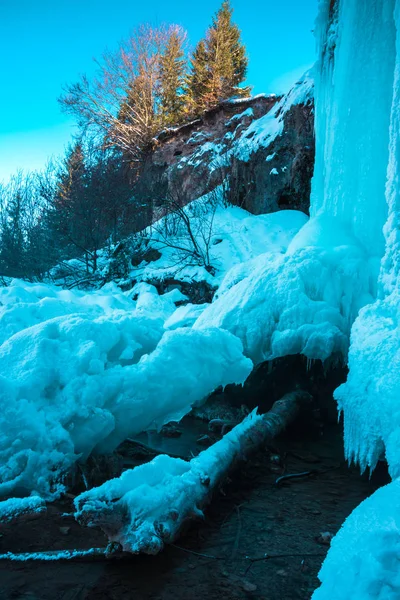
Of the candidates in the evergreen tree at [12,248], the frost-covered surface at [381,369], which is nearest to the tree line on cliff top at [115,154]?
the evergreen tree at [12,248]

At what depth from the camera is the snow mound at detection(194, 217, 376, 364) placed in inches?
168

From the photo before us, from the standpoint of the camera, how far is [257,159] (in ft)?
37.6

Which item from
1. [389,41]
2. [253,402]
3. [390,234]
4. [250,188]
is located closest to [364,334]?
[390,234]

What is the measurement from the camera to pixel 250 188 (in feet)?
38.4

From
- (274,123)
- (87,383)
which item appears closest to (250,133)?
(274,123)

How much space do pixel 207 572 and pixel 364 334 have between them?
75.5 inches

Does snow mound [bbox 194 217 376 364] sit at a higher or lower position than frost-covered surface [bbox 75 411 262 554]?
higher

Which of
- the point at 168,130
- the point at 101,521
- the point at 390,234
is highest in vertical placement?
the point at 168,130

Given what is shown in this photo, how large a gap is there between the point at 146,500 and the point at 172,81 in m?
23.1

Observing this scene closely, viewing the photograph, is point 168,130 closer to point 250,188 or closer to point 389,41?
point 250,188

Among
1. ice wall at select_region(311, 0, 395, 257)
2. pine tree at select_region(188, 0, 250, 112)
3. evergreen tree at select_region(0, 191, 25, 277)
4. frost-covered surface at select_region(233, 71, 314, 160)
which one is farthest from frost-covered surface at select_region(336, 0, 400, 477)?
pine tree at select_region(188, 0, 250, 112)

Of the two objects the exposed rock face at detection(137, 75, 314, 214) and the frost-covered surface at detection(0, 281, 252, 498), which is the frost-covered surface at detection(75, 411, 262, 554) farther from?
the exposed rock face at detection(137, 75, 314, 214)

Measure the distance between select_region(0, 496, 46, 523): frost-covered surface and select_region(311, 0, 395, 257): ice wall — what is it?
4191mm

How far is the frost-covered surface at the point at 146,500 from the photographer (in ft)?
6.25
